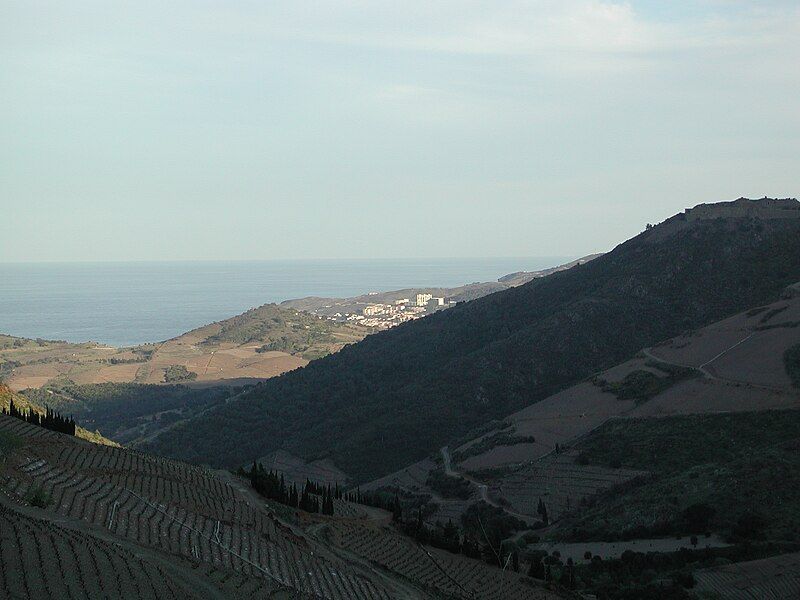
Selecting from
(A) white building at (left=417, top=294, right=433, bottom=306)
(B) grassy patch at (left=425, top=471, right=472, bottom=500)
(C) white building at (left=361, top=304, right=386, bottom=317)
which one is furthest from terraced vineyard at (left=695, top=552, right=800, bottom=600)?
(A) white building at (left=417, top=294, right=433, bottom=306)

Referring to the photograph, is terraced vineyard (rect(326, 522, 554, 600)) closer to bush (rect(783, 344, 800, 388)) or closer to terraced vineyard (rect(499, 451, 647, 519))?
terraced vineyard (rect(499, 451, 647, 519))

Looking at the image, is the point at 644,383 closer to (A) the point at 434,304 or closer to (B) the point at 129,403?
(B) the point at 129,403

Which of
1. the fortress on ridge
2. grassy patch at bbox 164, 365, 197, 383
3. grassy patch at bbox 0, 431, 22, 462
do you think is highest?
the fortress on ridge

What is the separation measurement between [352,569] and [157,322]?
17431 cm

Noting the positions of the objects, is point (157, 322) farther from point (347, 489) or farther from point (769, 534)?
point (769, 534)

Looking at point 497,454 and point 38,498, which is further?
point 497,454

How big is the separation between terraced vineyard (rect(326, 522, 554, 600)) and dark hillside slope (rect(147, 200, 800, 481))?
2056 cm

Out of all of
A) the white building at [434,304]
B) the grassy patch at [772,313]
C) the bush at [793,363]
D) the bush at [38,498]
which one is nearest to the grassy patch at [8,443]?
the bush at [38,498]

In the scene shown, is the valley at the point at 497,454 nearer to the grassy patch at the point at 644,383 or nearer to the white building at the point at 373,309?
the grassy patch at the point at 644,383

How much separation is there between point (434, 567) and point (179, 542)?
987 cm

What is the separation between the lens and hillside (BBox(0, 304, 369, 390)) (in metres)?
97.1

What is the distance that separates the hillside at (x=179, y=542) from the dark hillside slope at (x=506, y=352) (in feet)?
69.9

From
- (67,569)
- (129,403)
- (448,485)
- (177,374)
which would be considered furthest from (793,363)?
(177,374)

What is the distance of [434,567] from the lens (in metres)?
27.4
